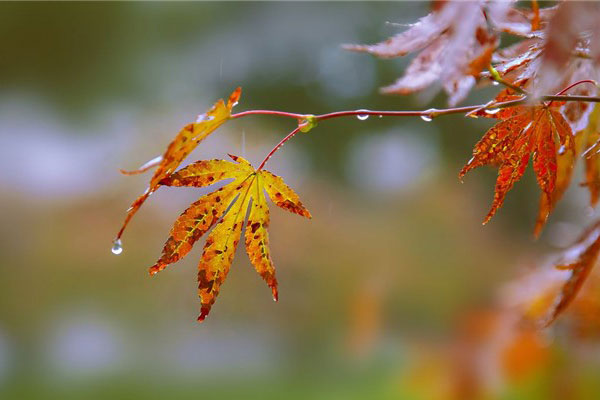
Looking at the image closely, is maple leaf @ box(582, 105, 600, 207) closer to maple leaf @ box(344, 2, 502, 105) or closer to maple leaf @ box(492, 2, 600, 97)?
maple leaf @ box(492, 2, 600, 97)

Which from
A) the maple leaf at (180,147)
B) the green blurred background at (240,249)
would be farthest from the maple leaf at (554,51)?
the green blurred background at (240,249)

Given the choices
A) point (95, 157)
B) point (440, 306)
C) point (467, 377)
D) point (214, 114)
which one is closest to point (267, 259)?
point (214, 114)

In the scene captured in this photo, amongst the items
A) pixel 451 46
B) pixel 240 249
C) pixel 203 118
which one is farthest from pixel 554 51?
pixel 240 249

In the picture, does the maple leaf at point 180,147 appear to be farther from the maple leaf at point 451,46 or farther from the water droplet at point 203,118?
the maple leaf at point 451,46

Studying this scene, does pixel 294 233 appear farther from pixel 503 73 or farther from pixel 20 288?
pixel 503 73

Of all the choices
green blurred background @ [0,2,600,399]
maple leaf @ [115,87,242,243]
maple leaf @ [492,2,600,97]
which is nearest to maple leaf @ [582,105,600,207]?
maple leaf @ [492,2,600,97]

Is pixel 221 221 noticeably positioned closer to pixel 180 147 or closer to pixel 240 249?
pixel 180 147
